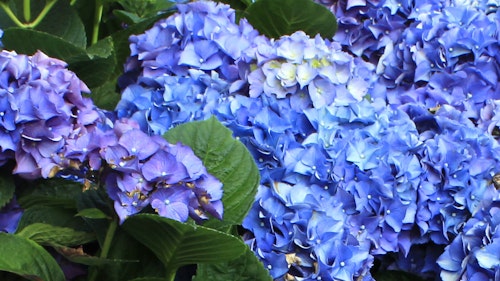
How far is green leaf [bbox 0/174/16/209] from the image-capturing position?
1.26 meters

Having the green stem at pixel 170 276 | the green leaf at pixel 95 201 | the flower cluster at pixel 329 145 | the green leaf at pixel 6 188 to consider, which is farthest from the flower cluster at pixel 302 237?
the green leaf at pixel 6 188

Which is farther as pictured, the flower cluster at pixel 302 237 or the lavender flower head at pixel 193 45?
the lavender flower head at pixel 193 45

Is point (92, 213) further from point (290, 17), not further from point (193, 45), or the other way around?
point (290, 17)

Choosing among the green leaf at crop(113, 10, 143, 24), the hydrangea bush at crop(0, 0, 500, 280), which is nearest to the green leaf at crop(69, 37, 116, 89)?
the hydrangea bush at crop(0, 0, 500, 280)

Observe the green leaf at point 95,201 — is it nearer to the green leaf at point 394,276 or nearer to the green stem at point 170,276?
the green stem at point 170,276

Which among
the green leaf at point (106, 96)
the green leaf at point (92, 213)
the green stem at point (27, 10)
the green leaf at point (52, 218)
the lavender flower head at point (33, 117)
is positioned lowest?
the green leaf at point (106, 96)

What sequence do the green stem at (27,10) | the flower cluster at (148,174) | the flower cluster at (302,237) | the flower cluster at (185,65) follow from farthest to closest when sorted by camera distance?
1. the green stem at (27,10)
2. the flower cluster at (185,65)
3. the flower cluster at (302,237)
4. the flower cluster at (148,174)

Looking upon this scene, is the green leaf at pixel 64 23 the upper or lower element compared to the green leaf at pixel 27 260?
upper

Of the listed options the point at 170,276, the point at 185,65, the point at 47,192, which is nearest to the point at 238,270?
the point at 170,276

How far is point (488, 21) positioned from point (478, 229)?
1.84 feet

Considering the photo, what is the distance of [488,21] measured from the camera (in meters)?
1.77

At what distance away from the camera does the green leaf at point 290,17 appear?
5.86ft

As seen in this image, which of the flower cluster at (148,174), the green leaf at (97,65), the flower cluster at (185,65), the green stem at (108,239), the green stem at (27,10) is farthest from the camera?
the green stem at (27,10)

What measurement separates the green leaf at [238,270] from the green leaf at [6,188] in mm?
306
